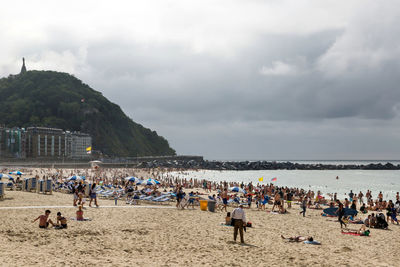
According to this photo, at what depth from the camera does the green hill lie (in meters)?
130

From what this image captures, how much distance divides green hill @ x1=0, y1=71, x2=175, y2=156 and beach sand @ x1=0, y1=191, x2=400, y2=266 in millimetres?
125997

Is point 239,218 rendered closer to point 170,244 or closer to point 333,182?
point 170,244

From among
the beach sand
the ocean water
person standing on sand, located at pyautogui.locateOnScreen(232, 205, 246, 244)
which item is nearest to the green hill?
the ocean water

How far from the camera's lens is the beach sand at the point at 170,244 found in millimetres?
8664

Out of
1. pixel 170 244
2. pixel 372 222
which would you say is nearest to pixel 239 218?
pixel 170 244

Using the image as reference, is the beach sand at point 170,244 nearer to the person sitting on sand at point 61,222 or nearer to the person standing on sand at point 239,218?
the person sitting on sand at point 61,222

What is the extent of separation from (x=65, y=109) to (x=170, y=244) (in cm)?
13791

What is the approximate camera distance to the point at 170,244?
10.4m

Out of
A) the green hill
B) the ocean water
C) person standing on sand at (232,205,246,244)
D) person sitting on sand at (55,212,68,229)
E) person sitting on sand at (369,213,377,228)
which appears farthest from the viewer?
the green hill

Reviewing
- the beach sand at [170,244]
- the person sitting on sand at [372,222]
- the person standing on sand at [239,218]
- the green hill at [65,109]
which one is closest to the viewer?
the beach sand at [170,244]

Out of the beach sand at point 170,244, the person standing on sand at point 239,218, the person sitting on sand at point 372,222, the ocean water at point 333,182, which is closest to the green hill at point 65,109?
the ocean water at point 333,182

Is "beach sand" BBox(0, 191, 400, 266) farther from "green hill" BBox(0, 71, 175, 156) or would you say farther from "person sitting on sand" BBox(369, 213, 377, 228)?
"green hill" BBox(0, 71, 175, 156)

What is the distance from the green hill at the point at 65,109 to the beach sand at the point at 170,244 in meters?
126

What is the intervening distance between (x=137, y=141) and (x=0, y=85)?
206 feet
